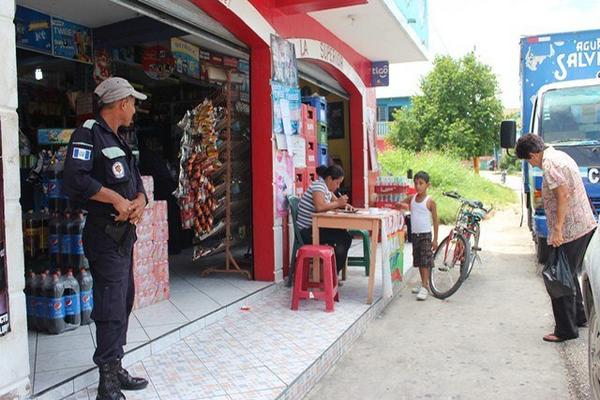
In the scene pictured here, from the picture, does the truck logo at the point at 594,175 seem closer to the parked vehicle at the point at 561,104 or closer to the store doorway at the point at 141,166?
the parked vehicle at the point at 561,104

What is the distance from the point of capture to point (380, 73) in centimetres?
1038

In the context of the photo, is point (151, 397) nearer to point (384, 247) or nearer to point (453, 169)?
point (384, 247)

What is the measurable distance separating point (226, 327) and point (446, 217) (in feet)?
30.3

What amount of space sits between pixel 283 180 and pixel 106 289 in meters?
3.35

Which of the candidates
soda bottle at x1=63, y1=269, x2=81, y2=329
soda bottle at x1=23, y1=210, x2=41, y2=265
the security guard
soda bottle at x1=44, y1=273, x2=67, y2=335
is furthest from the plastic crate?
the security guard

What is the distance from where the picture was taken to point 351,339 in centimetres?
458

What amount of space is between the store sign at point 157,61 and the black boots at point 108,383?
476 centimetres

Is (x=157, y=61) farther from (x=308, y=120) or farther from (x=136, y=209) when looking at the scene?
(x=136, y=209)

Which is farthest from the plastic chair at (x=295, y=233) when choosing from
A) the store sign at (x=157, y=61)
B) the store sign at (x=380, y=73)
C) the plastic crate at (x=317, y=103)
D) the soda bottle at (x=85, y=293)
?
the store sign at (x=380, y=73)

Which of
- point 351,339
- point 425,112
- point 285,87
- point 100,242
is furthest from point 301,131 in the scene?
point 425,112

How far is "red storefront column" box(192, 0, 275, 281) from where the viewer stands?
5.75 meters

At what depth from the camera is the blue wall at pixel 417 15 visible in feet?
27.4

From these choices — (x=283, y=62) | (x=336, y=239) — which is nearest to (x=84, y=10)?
(x=283, y=62)

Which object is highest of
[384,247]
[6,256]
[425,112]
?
[425,112]
